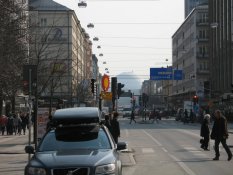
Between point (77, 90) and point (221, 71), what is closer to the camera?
point (77, 90)

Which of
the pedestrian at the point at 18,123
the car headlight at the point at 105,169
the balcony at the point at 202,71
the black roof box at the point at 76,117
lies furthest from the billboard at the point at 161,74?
the car headlight at the point at 105,169

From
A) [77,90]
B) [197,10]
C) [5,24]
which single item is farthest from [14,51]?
[197,10]

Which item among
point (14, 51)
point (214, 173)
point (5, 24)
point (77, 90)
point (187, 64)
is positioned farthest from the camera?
point (187, 64)

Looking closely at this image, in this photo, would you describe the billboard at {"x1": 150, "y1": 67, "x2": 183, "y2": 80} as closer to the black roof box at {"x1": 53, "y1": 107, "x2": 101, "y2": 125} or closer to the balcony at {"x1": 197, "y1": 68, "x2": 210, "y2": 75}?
the balcony at {"x1": 197, "y1": 68, "x2": 210, "y2": 75}

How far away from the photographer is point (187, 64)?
132625mm

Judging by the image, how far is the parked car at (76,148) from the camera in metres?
10.4

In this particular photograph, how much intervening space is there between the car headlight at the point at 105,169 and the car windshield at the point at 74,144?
154 centimetres

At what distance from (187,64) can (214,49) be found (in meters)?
36.6

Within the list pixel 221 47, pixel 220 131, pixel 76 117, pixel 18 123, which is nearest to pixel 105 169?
pixel 76 117

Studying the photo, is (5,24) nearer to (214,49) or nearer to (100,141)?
(100,141)

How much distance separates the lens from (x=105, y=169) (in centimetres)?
1043

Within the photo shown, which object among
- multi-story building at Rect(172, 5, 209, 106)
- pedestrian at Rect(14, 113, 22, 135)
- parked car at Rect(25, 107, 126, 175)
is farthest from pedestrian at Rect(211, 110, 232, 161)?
multi-story building at Rect(172, 5, 209, 106)

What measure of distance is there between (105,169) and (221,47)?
81461 mm

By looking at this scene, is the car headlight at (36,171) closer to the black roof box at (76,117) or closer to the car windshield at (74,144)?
the car windshield at (74,144)
